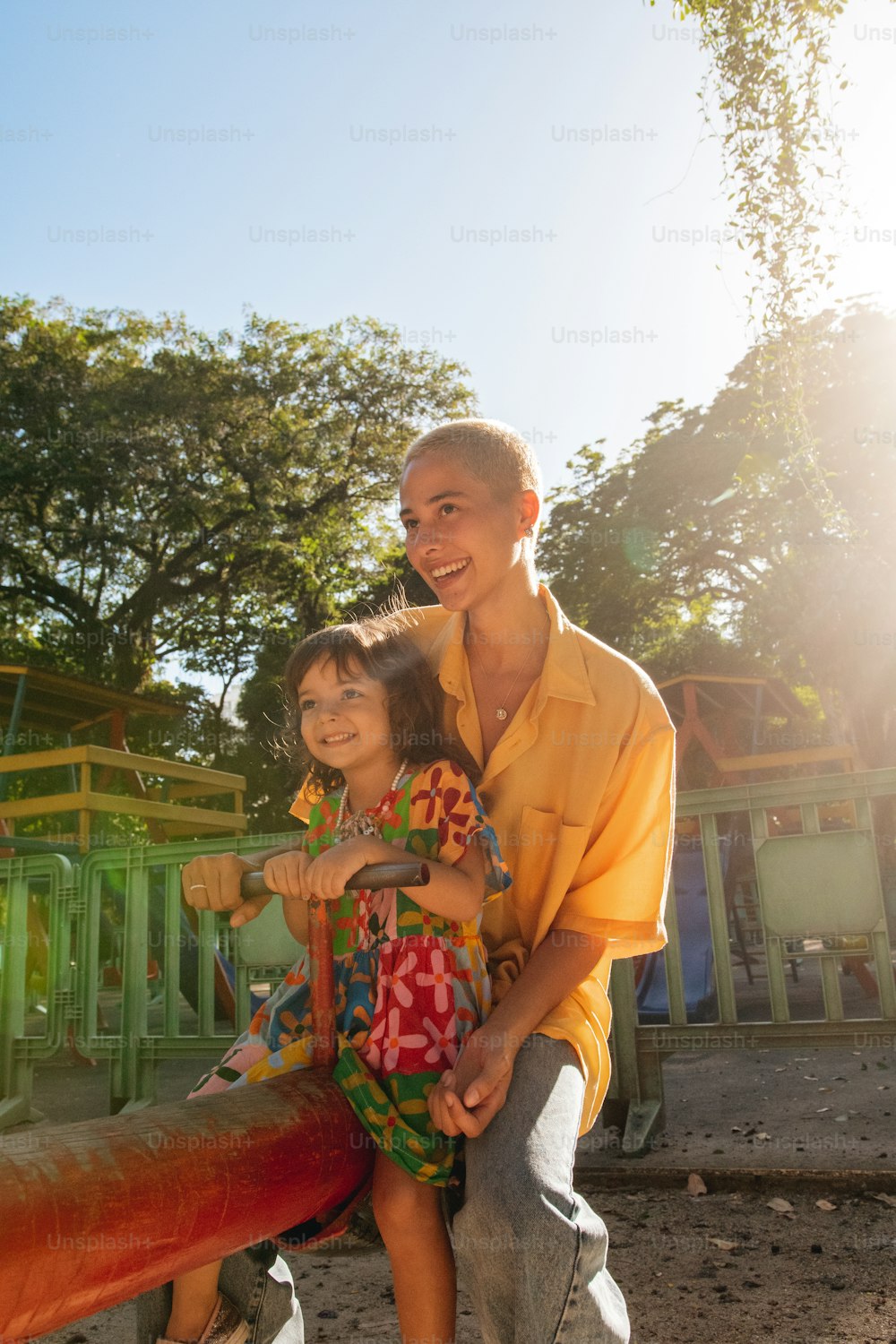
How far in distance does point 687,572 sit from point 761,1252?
2119 cm

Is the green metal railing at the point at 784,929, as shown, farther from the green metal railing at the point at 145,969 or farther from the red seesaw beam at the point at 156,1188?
the red seesaw beam at the point at 156,1188

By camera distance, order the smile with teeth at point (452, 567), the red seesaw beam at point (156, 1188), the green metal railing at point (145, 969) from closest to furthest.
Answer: the red seesaw beam at point (156, 1188), the smile with teeth at point (452, 567), the green metal railing at point (145, 969)

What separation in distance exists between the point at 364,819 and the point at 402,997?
40cm

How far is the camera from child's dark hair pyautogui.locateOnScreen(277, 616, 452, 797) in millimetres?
2342

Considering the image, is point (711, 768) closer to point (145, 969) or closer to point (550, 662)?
point (145, 969)

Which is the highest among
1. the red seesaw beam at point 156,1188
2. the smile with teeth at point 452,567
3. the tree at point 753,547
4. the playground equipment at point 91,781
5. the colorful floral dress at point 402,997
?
the tree at point 753,547

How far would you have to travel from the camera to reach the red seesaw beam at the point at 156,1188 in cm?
126

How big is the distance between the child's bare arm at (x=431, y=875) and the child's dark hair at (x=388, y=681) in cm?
36

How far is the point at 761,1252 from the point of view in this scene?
11.2ft

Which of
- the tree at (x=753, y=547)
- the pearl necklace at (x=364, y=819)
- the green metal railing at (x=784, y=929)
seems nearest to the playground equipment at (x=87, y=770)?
the green metal railing at (x=784, y=929)

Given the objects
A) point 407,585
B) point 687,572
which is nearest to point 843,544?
point 687,572

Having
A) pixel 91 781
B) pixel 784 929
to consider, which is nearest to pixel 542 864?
pixel 784 929

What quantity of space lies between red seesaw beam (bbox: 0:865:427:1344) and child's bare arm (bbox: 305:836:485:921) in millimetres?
50

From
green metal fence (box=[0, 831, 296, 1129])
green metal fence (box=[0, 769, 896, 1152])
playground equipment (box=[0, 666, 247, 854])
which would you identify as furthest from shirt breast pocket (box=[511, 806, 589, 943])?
playground equipment (box=[0, 666, 247, 854])
